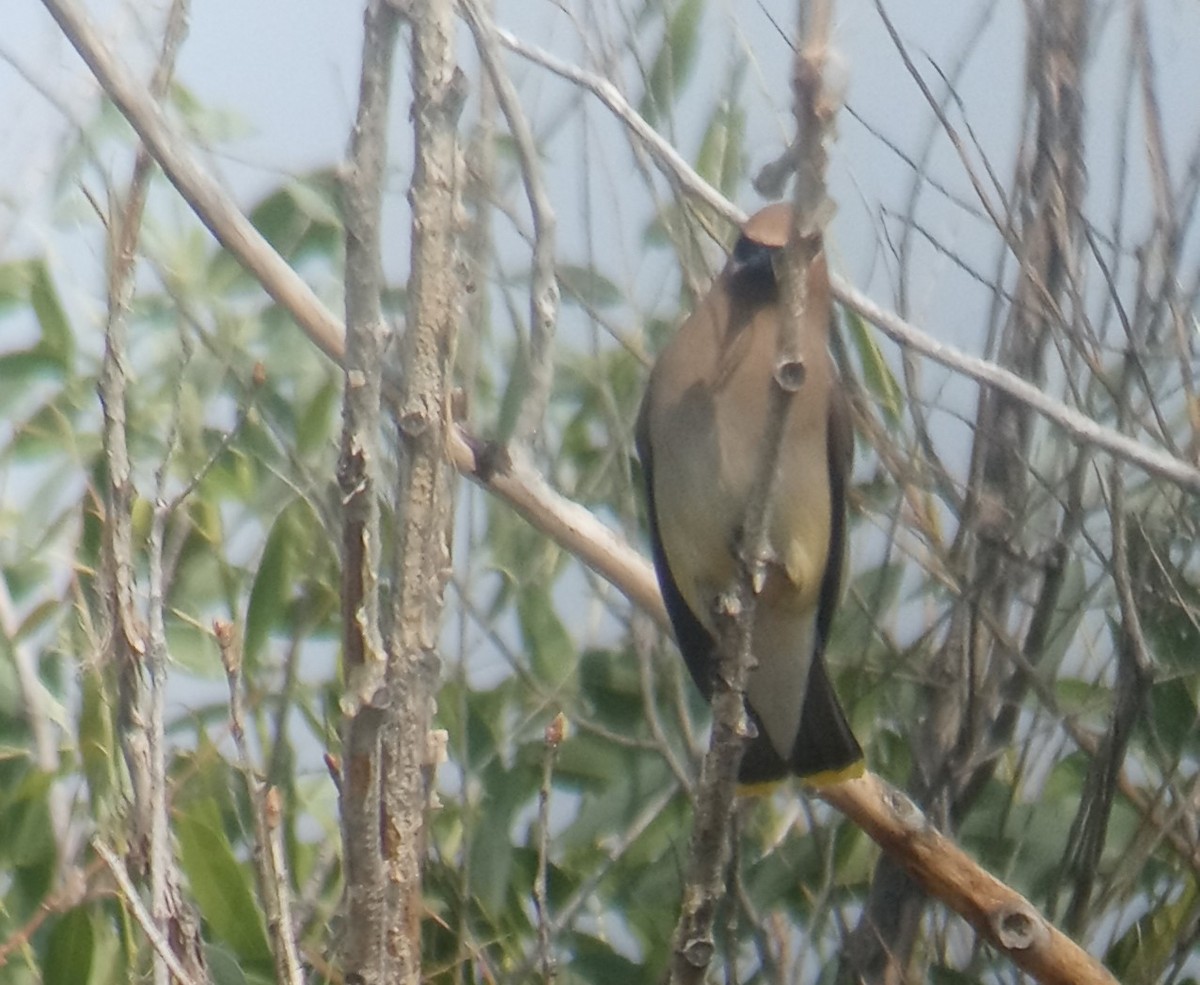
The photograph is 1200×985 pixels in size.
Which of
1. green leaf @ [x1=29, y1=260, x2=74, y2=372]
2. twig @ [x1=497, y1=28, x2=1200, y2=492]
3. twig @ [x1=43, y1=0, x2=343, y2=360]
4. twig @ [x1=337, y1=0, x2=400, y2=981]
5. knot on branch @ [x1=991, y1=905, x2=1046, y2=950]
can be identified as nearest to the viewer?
twig @ [x1=337, y1=0, x2=400, y2=981]

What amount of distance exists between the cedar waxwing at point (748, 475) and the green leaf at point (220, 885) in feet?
1.69

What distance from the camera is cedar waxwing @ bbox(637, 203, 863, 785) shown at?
71.6 inches

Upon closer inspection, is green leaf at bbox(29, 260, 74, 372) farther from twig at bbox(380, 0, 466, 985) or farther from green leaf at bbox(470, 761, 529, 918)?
twig at bbox(380, 0, 466, 985)

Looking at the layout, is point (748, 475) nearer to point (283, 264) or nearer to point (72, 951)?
point (283, 264)

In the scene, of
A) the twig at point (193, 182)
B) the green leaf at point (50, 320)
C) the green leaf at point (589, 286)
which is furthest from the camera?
the green leaf at point (50, 320)

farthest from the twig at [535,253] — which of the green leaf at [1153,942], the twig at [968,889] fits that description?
the green leaf at [1153,942]

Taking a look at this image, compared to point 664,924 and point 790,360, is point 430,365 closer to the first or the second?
point 790,360

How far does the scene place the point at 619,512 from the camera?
2.14 meters

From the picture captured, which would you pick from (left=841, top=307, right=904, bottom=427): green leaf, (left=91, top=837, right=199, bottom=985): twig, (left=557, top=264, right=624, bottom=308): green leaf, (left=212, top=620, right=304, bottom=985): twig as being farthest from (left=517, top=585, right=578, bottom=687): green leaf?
(left=91, top=837, right=199, bottom=985): twig

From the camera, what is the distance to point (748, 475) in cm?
185

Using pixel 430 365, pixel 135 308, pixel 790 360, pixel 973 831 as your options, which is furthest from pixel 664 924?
pixel 430 365

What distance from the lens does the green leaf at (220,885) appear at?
1640 millimetres

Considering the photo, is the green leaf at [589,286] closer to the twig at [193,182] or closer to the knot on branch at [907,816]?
the twig at [193,182]

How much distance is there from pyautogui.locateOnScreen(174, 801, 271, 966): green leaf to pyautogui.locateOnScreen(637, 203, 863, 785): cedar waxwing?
1.69 feet
